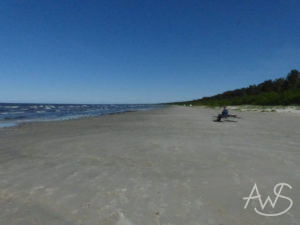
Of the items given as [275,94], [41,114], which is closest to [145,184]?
[41,114]

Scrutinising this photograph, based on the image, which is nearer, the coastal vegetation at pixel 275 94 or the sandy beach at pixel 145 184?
the sandy beach at pixel 145 184

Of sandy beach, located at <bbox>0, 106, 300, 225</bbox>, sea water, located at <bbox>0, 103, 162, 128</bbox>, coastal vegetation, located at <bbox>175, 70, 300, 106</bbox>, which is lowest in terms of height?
sea water, located at <bbox>0, 103, 162, 128</bbox>

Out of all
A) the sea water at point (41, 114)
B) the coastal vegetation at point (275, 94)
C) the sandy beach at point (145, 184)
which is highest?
the coastal vegetation at point (275, 94)

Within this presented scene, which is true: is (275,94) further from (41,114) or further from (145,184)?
(145,184)

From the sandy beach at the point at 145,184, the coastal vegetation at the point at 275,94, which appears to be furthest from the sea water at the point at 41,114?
the coastal vegetation at the point at 275,94

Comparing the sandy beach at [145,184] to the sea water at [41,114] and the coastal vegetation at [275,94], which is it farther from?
the coastal vegetation at [275,94]

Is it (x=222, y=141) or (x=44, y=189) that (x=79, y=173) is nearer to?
(x=44, y=189)

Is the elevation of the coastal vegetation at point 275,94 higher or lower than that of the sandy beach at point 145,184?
higher

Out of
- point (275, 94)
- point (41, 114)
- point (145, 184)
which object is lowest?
point (41, 114)

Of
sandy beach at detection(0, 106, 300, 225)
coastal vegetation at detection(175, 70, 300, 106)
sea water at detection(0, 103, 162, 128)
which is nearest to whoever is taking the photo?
sandy beach at detection(0, 106, 300, 225)

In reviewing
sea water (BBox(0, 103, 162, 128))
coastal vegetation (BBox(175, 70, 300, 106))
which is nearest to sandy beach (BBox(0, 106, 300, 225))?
sea water (BBox(0, 103, 162, 128))

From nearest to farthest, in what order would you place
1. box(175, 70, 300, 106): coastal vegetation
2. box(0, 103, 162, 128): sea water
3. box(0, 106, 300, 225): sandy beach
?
box(0, 106, 300, 225): sandy beach, box(0, 103, 162, 128): sea water, box(175, 70, 300, 106): coastal vegetation

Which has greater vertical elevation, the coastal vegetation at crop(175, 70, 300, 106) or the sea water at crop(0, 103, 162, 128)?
the coastal vegetation at crop(175, 70, 300, 106)

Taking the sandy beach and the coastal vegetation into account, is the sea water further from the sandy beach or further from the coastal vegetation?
the coastal vegetation
